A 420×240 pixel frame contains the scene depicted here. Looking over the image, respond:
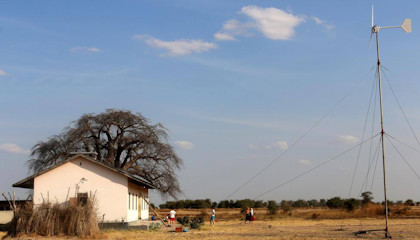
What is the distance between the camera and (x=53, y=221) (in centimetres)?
2794

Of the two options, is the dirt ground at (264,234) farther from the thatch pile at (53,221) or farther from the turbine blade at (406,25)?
the turbine blade at (406,25)

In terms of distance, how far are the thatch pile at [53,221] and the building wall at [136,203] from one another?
22.4ft

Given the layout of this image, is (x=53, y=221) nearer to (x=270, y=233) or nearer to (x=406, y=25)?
(x=270, y=233)

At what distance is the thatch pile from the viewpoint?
27812mm

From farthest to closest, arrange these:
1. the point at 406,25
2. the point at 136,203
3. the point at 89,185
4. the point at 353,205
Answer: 1. the point at 353,205
2. the point at 136,203
3. the point at 89,185
4. the point at 406,25

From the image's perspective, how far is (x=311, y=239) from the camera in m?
25.1

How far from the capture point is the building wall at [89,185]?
3345cm

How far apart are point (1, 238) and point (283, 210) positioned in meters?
48.5

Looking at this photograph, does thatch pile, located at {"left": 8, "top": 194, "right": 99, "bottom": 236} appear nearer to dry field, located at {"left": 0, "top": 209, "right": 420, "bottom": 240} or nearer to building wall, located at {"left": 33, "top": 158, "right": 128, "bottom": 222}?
dry field, located at {"left": 0, "top": 209, "right": 420, "bottom": 240}

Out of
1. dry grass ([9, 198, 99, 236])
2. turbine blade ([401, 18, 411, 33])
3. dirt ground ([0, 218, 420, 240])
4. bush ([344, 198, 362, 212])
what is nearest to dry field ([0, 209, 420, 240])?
dirt ground ([0, 218, 420, 240])

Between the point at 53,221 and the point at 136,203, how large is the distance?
12759mm

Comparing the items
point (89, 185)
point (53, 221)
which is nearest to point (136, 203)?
point (89, 185)

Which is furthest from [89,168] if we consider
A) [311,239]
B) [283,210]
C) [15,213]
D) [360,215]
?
[283,210]

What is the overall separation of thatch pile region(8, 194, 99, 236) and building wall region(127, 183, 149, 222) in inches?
269
